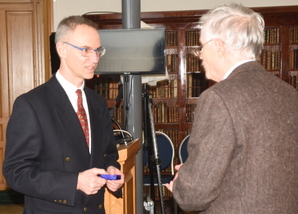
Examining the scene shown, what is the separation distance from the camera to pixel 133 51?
3.06m

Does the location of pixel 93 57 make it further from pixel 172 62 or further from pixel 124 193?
pixel 172 62

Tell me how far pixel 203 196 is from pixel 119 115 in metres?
4.31

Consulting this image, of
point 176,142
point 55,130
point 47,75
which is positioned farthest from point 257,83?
point 47,75

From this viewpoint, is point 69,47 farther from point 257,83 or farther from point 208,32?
point 257,83

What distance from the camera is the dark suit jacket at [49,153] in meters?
1.58

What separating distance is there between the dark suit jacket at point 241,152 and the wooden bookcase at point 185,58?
404 centimetres

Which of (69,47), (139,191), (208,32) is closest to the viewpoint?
(208,32)

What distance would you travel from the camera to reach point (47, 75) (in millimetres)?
5500

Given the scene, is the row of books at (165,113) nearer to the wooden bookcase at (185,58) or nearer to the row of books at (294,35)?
the wooden bookcase at (185,58)

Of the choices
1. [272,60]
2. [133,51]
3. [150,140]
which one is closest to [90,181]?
[133,51]

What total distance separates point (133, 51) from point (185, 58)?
96.1 inches

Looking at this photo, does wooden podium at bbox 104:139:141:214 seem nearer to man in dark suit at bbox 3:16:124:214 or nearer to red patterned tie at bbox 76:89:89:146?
man in dark suit at bbox 3:16:124:214

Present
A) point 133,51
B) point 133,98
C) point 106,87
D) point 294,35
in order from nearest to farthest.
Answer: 1. point 133,51
2. point 133,98
3. point 294,35
4. point 106,87

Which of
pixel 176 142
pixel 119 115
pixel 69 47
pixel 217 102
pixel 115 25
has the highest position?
pixel 115 25
